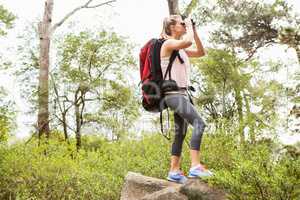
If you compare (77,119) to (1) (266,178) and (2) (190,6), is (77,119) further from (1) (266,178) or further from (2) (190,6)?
(1) (266,178)

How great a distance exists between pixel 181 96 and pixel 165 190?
111 cm

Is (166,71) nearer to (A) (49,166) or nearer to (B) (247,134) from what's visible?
(B) (247,134)

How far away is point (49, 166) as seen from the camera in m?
8.23

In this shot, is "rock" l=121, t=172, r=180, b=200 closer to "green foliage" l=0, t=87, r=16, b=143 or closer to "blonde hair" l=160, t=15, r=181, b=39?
"blonde hair" l=160, t=15, r=181, b=39

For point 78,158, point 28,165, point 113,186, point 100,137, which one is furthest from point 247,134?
point 100,137

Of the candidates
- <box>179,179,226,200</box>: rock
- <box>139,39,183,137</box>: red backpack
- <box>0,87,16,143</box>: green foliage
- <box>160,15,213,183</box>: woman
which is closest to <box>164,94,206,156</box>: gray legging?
<box>160,15,213,183</box>: woman

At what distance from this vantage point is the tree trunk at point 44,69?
1557 cm

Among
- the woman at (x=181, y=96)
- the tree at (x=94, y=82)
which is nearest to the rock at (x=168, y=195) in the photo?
the woman at (x=181, y=96)

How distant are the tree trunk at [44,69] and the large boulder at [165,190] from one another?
10.0 metres

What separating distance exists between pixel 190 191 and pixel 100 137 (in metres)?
18.4

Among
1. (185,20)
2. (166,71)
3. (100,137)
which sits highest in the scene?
(185,20)

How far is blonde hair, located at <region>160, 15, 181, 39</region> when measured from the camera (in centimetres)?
559

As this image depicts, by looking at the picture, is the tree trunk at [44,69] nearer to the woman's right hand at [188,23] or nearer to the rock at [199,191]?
the woman's right hand at [188,23]

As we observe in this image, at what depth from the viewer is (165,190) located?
527 centimetres
